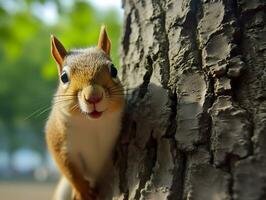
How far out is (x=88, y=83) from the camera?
1184 millimetres

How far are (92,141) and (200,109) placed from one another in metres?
0.39

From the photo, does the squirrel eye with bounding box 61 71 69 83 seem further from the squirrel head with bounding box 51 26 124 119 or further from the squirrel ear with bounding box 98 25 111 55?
the squirrel ear with bounding box 98 25 111 55

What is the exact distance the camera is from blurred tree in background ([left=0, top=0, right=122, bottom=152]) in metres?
2.97

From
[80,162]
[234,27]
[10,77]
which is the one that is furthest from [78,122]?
[10,77]

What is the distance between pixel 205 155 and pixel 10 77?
14.4 metres

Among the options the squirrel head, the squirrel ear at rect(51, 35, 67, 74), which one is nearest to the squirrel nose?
the squirrel head

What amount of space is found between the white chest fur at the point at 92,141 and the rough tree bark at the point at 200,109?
0.17 ft

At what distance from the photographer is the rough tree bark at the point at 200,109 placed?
38.7 inches

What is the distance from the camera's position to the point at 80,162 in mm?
1374

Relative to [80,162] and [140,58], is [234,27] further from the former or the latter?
[80,162]

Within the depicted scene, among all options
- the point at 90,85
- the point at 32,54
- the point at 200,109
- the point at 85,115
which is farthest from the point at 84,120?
the point at 32,54

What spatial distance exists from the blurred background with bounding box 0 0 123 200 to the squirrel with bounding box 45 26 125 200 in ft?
0.28

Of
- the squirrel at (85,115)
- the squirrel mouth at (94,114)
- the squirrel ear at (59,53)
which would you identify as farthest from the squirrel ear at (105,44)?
the squirrel mouth at (94,114)

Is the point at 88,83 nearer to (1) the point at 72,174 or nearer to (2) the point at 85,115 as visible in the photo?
(2) the point at 85,115
